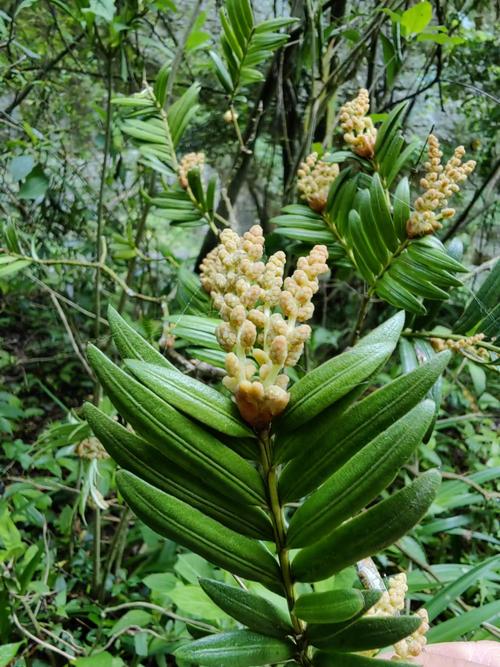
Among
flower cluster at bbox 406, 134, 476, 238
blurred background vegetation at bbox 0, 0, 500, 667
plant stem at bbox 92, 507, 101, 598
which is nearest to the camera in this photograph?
flower cluster at bbox 406, 134, 476, 238

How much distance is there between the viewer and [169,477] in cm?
28

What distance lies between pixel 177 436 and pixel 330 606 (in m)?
0.11

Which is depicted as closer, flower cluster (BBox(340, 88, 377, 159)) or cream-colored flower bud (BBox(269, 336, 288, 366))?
cream-colored flower bud (BBox(269, 336, 288, 366))

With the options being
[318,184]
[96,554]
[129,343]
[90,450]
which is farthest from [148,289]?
[129,343]

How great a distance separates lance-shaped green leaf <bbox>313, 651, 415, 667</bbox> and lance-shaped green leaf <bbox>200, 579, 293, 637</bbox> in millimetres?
21

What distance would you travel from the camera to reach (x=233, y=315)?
0.91ft

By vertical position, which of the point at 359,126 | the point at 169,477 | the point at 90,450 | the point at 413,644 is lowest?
the point at 90,450

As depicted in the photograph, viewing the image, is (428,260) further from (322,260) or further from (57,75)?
(57,75)

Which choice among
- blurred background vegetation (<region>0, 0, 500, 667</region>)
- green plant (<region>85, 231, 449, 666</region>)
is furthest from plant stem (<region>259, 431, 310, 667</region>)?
blurred background vegetation (<region>0, 0, 500, 667</region>)

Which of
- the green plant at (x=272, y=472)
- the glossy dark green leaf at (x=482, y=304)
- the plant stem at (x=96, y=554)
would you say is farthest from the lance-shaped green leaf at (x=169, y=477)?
the plant stem at (x=96, y=554)

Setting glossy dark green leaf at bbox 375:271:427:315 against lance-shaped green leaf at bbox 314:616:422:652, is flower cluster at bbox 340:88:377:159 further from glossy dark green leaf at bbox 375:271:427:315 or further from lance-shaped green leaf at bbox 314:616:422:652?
lance-shaped green leaf at bbox 314:616:422:652

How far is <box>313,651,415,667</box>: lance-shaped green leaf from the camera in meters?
0.26

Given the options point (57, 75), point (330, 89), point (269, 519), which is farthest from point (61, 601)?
point (57, 75)

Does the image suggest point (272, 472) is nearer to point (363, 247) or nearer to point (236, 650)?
point (236, 650)
